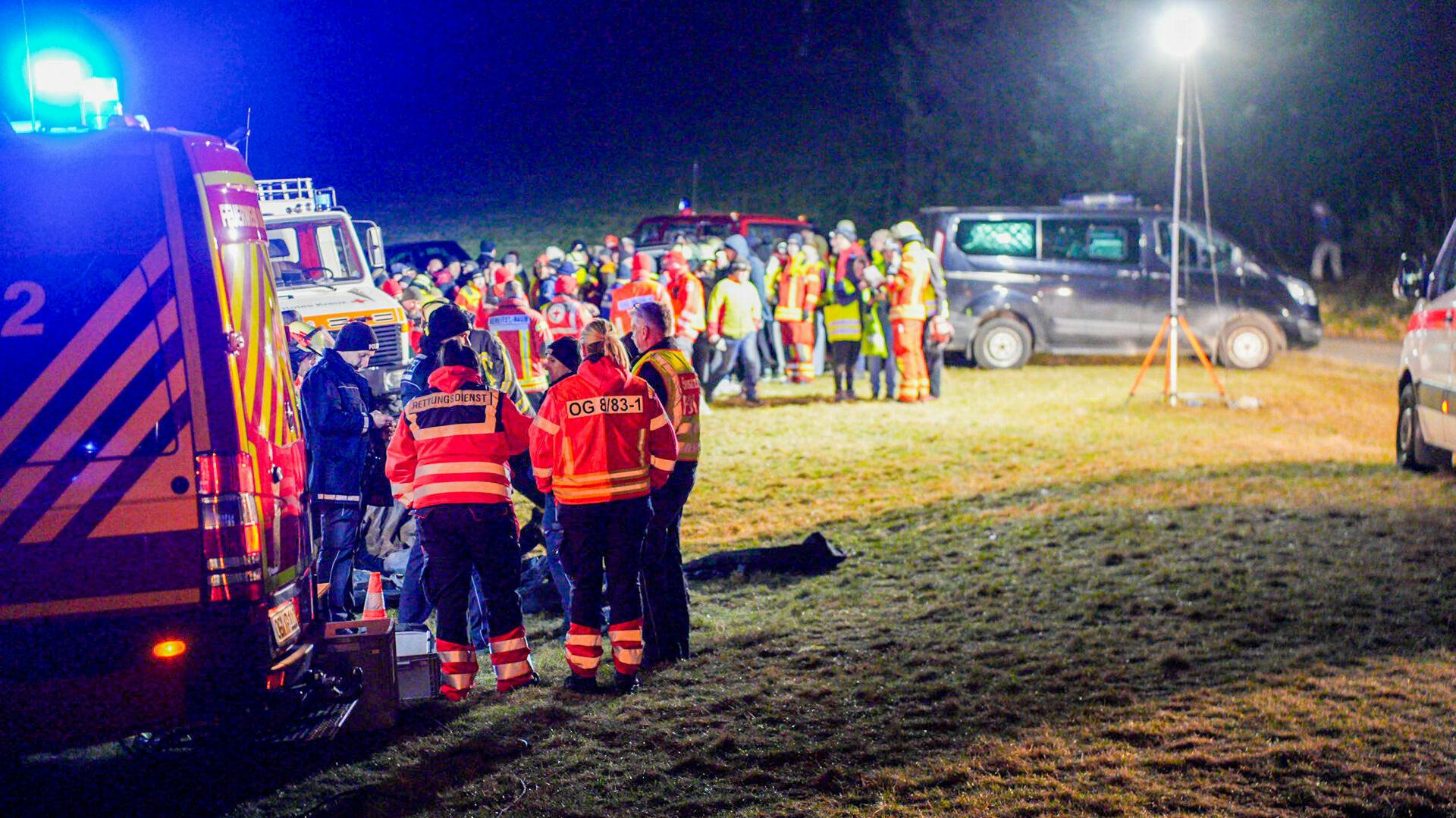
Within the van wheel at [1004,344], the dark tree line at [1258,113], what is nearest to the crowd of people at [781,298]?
the van wheel at [1004,344]

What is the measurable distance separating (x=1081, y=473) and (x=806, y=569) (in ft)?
11.5

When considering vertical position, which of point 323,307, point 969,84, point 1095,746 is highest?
point 969,84

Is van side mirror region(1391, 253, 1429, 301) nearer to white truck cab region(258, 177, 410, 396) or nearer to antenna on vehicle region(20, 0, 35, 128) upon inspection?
white truck cab region(258, 177, 410, 396)

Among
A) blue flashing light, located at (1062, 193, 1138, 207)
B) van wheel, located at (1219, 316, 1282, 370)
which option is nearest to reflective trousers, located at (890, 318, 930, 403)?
blue flashing light, located at (1062, 193, 1138, 207)

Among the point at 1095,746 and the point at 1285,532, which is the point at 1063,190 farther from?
the point at 1095,746

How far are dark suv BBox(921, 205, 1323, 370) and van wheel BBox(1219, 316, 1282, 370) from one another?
0.05 feet

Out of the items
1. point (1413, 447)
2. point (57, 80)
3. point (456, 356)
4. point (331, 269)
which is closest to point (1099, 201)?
point (1413, 447)

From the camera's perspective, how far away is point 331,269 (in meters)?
12.2

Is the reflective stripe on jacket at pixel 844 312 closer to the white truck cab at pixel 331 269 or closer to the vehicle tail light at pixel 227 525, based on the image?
the white truck cab at pixel 331 269

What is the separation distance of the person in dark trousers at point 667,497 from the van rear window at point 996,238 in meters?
11.4

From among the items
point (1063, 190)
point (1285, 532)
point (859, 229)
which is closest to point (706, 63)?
point (859, 229)

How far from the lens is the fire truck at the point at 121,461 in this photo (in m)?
3.84

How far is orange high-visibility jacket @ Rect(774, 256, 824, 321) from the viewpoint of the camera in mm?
14578

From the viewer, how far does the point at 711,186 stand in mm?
43156
